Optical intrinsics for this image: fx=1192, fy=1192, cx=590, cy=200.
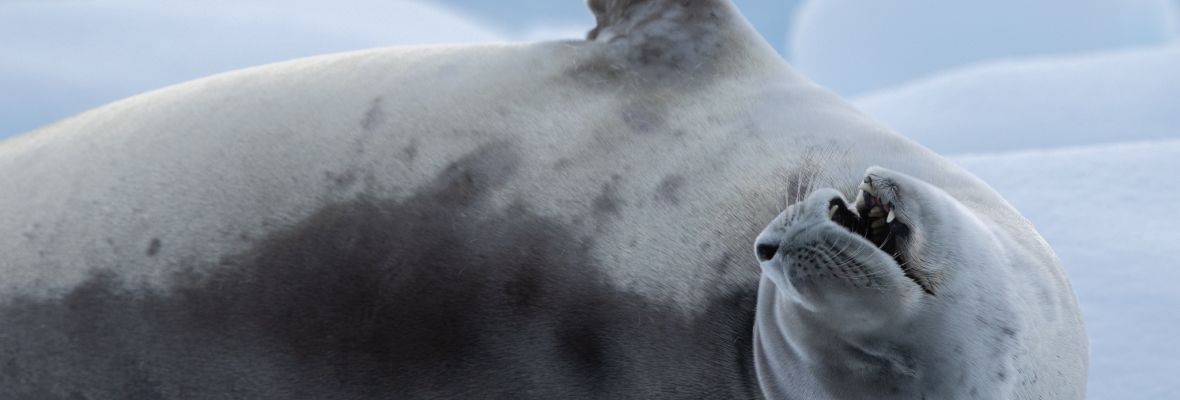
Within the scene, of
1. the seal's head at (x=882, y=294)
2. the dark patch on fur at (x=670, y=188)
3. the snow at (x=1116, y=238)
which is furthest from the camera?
the snow at (x=1116, y=238)

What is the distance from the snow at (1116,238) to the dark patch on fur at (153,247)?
1153 mm

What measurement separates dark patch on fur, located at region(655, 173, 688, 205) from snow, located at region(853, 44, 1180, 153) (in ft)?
9.49

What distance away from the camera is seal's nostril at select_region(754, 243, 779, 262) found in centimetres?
86

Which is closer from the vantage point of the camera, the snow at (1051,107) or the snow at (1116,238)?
the snow at (1116,238)

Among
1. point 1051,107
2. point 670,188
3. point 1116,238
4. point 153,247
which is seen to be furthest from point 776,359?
point 1051,107

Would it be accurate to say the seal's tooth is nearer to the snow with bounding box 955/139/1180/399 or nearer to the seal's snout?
the seal's snout

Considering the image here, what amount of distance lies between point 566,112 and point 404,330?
0.32 meters

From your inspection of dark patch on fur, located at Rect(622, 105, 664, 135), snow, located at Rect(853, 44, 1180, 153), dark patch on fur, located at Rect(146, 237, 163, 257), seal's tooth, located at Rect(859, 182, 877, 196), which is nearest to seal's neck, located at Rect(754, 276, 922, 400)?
seal's tooth, located at Rect(859, 182, 877, 196)

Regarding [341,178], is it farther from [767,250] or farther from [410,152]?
[767,250]

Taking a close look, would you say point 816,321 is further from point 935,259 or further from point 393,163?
point 393,163

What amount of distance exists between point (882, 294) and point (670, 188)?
0.34 metres

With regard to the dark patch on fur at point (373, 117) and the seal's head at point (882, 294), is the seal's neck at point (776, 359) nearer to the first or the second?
the seal's head at point (882, 294)

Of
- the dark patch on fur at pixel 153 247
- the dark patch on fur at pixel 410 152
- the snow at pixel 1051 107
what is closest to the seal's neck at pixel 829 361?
the dark patch on fur at pixel 410 152

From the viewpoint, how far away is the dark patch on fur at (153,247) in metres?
1.18
